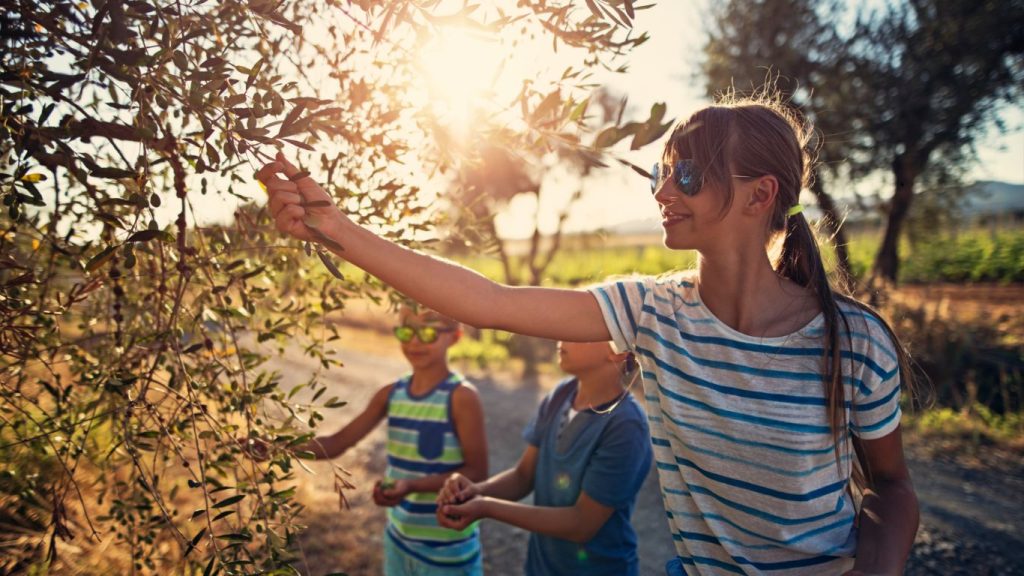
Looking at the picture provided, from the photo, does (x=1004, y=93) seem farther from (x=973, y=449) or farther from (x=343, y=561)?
(x=343, y=561)

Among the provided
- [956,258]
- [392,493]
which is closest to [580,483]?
[392,493]

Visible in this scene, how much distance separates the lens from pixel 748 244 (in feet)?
6.41

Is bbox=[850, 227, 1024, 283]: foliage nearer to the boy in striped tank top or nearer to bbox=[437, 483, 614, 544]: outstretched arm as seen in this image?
the boy in striped tank top

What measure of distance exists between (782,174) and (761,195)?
0.32ft

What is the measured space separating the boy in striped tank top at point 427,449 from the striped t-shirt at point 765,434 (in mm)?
1445

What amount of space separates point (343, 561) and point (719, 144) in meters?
4.39

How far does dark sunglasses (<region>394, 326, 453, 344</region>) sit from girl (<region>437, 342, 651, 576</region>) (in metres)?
0.71

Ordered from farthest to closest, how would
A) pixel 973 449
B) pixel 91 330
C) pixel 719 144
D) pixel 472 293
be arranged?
pixel 973 449, pixel 91 330, pixel 719 144, pixel 472 293

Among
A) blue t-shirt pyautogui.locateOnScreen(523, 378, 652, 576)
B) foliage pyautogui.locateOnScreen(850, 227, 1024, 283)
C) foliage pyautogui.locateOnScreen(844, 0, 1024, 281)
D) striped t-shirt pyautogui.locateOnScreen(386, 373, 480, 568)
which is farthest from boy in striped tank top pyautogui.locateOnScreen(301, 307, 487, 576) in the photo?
foliage pyautogui.locateOnScreen(850, 227, 1024, 283)

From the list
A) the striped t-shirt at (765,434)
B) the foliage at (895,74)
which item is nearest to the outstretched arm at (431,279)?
the striped t-shirt at (765,434)

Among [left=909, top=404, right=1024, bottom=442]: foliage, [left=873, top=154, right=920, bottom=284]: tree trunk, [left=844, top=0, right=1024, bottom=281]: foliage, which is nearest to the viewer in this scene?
[left=909, top=404, right=1024, bottom=442]: foliage

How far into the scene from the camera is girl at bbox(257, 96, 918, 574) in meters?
1.77

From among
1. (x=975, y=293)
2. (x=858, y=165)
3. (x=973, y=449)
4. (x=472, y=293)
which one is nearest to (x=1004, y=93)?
(x=858, y=165)

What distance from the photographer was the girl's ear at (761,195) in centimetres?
190
